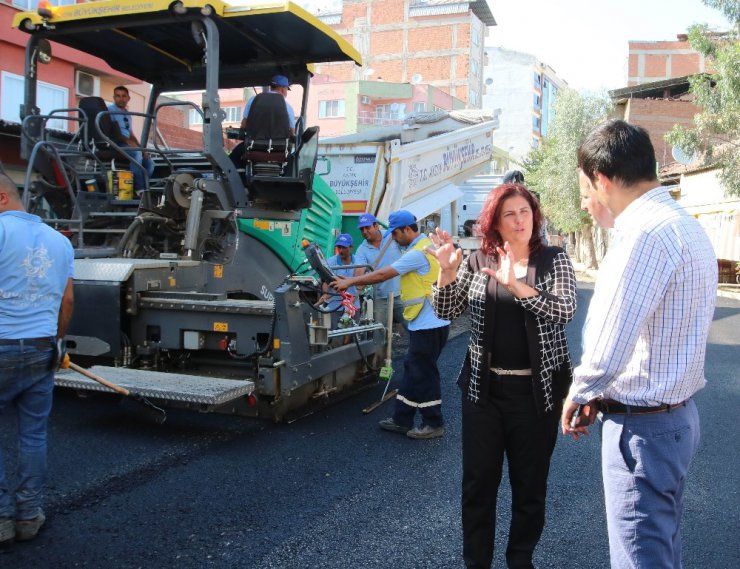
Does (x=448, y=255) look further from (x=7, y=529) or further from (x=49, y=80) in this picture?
(x=49, y=80)

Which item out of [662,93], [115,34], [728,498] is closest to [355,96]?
[662,93]

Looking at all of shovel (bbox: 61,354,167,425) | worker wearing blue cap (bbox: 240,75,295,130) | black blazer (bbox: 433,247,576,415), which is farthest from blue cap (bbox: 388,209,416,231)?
black blazer (bbox: 433,247,576,415)

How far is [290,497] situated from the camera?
13.2 feet

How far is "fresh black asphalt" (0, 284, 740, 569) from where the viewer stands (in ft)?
10.9

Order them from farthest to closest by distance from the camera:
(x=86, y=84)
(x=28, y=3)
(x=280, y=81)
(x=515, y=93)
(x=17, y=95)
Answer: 1. (x=515, y=93)
2. (x=86, y=84)
3. (x=28, y=3)
4. (x=17, y=95)
5. (x=280, y=81)

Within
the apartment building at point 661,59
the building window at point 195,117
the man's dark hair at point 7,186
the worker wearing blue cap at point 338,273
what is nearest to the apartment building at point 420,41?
the apartment building at point 661,59

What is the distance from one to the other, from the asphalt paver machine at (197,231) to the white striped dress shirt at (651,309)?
Answer: 2734mm

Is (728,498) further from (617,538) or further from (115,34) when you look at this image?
(115,34)

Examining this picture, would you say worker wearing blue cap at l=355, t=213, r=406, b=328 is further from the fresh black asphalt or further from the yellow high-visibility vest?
the fresh black asphalt

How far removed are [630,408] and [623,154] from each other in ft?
2.62

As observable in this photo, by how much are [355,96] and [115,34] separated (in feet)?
126

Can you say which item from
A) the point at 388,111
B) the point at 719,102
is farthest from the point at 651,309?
the point at 388,111

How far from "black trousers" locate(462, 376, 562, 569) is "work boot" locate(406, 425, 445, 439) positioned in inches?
87.5

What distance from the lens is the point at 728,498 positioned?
4184mm
